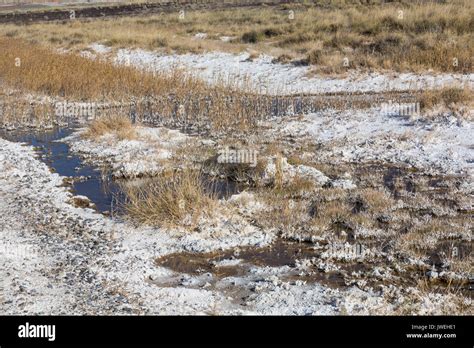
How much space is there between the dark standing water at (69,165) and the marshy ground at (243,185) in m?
0.06

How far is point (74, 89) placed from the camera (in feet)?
61.3

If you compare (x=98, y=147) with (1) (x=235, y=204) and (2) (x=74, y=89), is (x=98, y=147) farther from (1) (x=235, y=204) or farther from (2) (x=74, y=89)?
(2) (x=74, y=89)

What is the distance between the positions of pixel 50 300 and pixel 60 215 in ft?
9.26

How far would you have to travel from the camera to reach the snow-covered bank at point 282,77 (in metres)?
18.3

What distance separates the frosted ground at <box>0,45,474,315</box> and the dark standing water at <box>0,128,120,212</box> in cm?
26

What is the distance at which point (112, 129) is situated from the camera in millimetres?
13734

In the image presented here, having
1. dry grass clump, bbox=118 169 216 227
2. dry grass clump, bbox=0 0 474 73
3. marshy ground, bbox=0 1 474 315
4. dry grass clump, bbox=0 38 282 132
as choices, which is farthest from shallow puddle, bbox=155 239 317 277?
dry grass clump, bbox=0 0 474 73

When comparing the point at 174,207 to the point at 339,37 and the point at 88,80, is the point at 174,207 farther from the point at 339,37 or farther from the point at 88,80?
the point at 339,37

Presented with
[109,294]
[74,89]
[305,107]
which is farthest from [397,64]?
[109,294]

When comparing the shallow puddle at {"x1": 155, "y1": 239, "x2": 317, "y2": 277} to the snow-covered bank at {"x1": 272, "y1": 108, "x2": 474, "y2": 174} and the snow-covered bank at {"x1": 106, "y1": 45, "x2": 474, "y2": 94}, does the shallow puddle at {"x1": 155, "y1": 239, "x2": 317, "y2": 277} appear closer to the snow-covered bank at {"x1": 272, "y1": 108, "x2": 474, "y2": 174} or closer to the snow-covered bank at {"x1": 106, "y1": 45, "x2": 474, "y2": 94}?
the snow-covered bank at {"x1": 272, "y1": 108, "x2": 474, "y2": 174}

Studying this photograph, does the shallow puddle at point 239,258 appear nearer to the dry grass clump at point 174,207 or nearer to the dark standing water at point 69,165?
the dry grass clump at point 174,207

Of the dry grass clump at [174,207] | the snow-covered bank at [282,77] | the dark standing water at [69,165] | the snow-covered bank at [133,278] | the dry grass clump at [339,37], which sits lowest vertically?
the dark standing water at [69,165]

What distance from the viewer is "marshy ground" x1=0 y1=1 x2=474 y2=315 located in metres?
6.77

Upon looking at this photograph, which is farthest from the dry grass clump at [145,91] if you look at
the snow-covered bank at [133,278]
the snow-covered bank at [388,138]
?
the snow-covered bank at [133,278]
